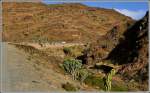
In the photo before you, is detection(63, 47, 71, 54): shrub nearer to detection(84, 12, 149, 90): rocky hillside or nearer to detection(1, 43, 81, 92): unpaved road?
detection(84, 12, 149, 90): rocky hillside

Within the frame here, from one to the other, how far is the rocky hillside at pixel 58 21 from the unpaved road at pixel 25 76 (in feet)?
149

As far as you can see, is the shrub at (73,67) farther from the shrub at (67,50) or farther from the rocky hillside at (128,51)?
the shrub at (67,50)

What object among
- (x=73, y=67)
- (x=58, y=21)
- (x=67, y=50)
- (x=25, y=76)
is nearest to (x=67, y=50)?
(x=67, y=50)

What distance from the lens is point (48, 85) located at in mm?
18703

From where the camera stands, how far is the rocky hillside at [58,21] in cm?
7319

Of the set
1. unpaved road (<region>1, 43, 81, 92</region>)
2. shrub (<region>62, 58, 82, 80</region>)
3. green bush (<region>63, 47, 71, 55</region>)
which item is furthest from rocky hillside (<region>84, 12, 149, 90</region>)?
unpaved road (<region>1, 43, 81, 92</region>)

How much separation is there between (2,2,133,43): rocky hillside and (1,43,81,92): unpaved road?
149 feet

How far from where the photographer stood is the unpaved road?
648 inches

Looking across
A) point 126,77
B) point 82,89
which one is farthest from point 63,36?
point 82,89

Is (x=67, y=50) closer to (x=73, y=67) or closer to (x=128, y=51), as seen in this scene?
(x=128, y=51)

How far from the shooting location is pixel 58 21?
80.2m

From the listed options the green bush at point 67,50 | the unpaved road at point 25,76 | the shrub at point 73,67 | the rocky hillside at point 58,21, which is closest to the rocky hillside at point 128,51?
the shrub at point 73,67

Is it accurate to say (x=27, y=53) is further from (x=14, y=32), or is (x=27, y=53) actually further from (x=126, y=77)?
(x=14, y=32)

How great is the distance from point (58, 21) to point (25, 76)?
6207cm
